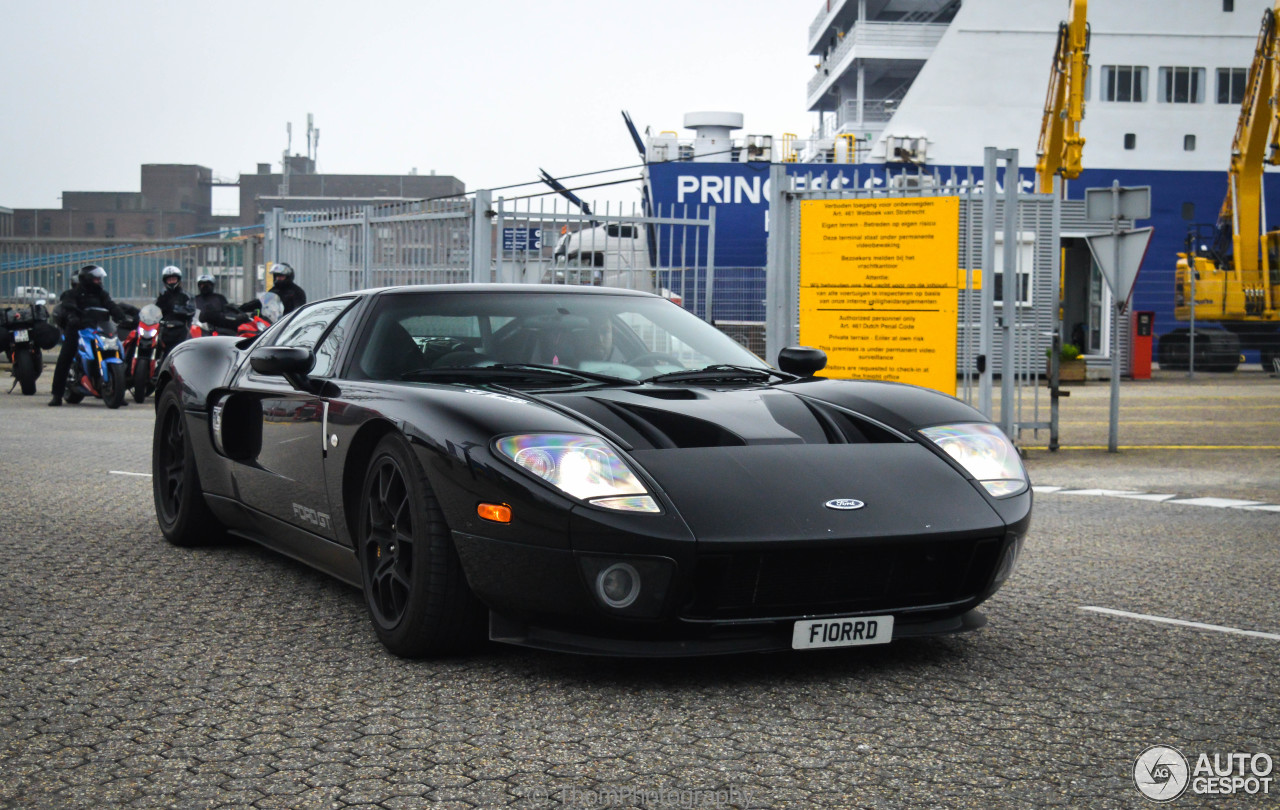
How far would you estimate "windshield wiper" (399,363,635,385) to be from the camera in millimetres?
4492

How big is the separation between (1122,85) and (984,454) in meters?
39.1

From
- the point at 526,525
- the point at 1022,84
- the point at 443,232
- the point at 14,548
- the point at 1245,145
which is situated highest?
the point at 1022,84

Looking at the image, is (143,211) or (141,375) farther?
(143,211)

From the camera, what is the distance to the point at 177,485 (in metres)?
6.22

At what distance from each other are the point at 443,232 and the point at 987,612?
10.1 metres

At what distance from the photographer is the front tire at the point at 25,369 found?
696 inches

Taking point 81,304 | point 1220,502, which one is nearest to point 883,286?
point 1220,502

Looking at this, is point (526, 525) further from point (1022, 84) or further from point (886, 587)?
point (1022, 84)

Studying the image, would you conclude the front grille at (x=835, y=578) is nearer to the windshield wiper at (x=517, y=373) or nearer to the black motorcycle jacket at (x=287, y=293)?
the windshield wiper at (x=517, y=373)

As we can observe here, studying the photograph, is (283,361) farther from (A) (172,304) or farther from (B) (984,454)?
(A) (172,304)

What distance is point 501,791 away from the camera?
2852 mm

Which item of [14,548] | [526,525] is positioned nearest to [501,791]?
[526,525]

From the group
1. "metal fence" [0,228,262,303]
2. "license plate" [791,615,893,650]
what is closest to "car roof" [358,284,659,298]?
"license plate" [791,615,893,650]

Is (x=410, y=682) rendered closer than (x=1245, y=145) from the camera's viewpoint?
Yes
